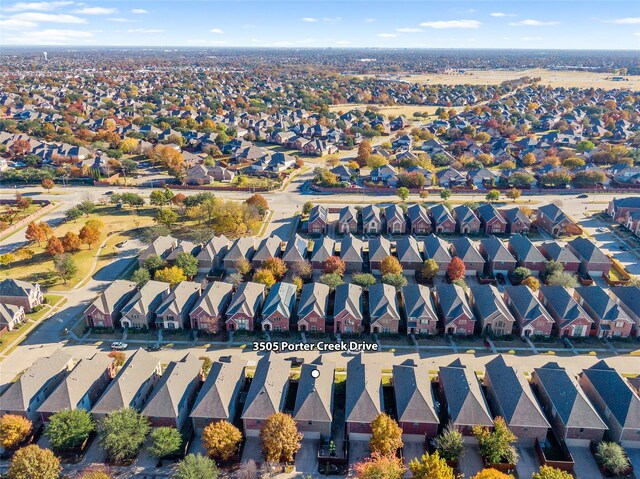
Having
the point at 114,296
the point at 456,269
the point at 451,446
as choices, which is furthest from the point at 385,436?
the point at 114,296

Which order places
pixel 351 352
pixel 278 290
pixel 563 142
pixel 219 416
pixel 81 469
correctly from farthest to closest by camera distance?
pixel 563 142 → pixel 278 290 → pixel 351 352 → pixel 219 416 → pixel 81 469

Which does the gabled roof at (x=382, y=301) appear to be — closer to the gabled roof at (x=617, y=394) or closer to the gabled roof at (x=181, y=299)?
the gabled roof at (x=617, y=394)

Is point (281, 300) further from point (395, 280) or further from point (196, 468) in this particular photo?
point (196, 468)

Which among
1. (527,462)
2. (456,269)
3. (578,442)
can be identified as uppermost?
(456,269)

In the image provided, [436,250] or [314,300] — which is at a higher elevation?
[436,250]

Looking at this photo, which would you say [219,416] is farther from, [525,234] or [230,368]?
[525,234]

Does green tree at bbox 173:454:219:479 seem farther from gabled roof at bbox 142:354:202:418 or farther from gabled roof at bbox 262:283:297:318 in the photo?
gabled roof at bbox 262:283:297:318

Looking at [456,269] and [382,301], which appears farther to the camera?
[456,269]

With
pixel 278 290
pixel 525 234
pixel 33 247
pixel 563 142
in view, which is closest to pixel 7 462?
pixel 278 290
